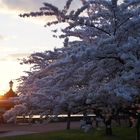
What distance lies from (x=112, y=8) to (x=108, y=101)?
2272mm

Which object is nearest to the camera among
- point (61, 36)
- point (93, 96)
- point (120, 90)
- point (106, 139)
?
point (120, 90)

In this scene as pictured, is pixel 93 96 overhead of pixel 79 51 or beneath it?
beneath

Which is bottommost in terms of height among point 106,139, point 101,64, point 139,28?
point 106,139

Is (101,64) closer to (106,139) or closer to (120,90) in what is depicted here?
(120,90)

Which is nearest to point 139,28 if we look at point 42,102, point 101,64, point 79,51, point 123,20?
point 123,20

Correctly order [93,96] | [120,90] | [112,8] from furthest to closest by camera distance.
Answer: [112,8] < [93,96] < [120,90]

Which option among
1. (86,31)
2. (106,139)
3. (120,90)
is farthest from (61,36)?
(106,139)

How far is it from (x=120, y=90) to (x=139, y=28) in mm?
2469

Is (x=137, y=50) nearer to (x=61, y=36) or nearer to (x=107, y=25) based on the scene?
(x=107, y=25)

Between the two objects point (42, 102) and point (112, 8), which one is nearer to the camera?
point (112, 8)

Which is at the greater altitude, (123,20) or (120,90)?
(123,20)

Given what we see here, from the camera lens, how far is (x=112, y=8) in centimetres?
1103

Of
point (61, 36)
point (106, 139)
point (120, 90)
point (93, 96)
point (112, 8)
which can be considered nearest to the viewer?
point (120, 90)

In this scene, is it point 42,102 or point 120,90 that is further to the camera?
point 42,102
